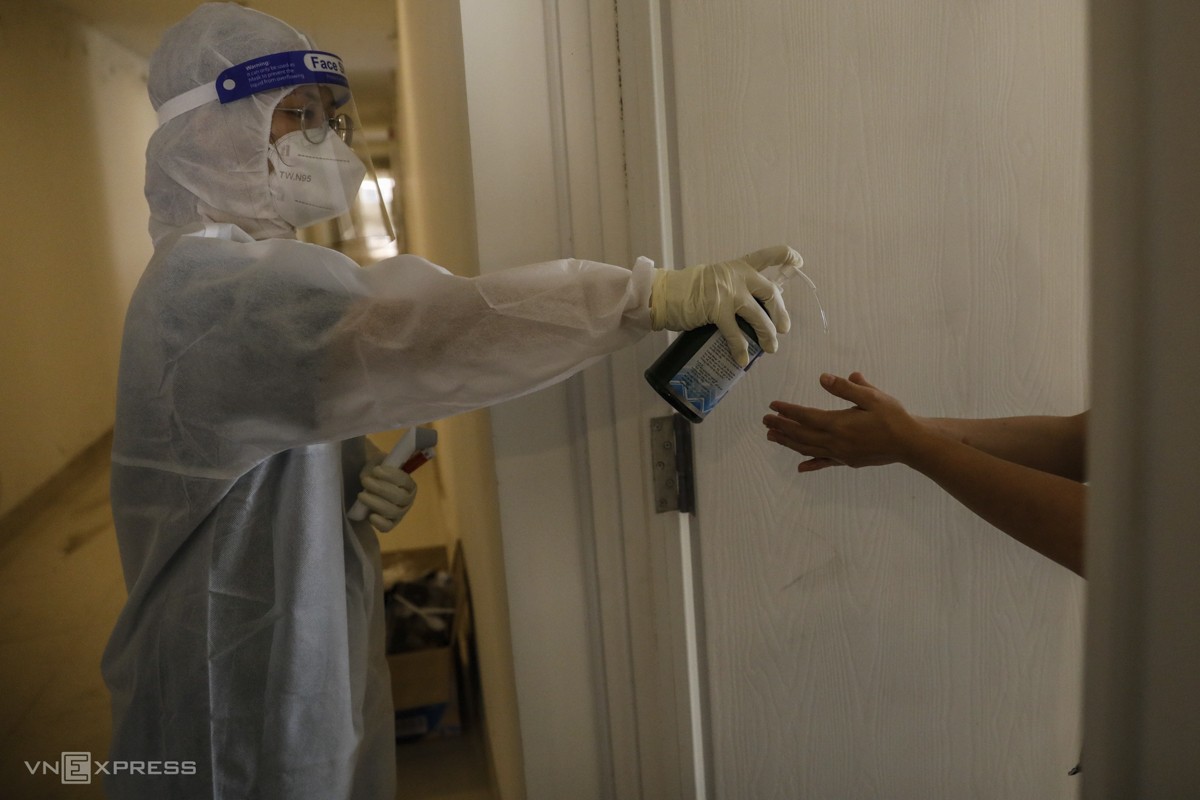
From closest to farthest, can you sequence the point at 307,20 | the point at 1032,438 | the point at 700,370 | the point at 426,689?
the point at 700,370
the point at 1032,438
the point at 426,689
the point at 307,20

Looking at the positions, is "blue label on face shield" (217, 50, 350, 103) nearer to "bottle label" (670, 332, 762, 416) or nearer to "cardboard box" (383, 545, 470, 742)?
"bottle label" (670, 332, 762, 416)

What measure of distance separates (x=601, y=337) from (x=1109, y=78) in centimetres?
54

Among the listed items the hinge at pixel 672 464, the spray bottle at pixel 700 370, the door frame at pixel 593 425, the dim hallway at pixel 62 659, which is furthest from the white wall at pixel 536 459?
the dim hallway at pixel 62 659

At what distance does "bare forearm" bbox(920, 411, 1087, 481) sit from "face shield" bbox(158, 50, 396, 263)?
0.89 meters

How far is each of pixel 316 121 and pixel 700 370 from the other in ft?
2.30

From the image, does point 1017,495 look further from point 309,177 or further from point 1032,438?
point 309,177

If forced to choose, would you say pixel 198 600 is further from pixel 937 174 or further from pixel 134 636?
pixel 937 174

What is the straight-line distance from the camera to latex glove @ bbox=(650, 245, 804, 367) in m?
0.75

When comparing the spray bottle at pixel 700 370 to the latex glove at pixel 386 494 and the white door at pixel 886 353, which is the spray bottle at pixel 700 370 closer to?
the white door at pixel 886 353

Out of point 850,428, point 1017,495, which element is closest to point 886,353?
→ point 850,428

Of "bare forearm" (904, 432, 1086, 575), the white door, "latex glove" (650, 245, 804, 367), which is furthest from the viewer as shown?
the white door

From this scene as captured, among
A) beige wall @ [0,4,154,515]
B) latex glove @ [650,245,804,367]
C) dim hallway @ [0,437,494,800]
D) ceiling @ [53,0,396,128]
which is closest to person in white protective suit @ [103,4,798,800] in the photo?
latex glove @ [650,245,804,367]

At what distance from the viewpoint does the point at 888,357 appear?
0.93 m

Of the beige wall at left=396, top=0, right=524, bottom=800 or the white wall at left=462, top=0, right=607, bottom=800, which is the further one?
the beige wall at left=396, top=0, right=524, bottom=800
